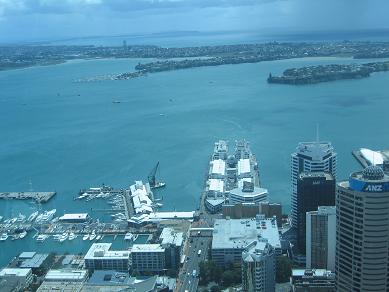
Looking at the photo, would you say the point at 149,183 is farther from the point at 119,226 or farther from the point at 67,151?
the point at 67,151

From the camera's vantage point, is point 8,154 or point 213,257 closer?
point 213,257

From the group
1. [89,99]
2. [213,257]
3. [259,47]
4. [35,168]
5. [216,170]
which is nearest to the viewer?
[213,257]

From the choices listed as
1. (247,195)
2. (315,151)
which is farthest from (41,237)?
(315,151)

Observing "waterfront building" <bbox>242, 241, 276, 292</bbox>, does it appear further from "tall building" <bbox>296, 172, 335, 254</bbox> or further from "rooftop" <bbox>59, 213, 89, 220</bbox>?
"rooftop" <bbox>59, 213, 89, 220</bbox>

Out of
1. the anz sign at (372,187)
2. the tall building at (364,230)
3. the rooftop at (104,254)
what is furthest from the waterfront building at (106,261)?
the anz sign at (372,187)

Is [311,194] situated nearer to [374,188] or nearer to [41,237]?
[374,188]

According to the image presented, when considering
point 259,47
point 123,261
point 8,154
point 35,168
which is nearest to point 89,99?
point 8,154
